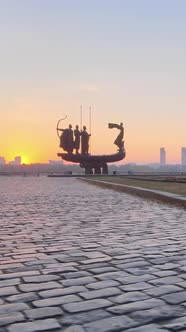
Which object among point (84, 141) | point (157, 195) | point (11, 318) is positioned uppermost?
point (84, 141)

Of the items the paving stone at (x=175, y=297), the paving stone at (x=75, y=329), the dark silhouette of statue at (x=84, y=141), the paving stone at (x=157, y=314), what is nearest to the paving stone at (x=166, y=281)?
the paving stone at (x=175, y=297)

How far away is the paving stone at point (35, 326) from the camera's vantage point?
2699mm

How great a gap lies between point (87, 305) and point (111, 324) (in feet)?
1.33

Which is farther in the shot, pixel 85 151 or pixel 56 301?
pixel 85 151

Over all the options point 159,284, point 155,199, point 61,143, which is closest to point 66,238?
point 159,284

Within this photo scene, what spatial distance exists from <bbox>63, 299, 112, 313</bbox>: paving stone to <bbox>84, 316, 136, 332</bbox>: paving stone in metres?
0.25

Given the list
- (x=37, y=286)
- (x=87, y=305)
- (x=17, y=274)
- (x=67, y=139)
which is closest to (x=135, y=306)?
(x=87, y=305)

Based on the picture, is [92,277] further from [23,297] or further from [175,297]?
[175,297]

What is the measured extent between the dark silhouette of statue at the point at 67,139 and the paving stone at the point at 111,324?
4183 cm

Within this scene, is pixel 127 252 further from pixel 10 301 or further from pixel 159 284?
pixel 10 301

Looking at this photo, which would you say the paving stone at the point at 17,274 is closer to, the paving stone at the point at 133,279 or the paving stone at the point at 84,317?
the paving stone at the point at 133,279

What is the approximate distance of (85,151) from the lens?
4612 centimetres

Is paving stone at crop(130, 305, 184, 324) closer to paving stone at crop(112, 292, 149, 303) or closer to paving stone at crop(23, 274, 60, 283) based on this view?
paving stone at crop(112, 292, 149, 303)

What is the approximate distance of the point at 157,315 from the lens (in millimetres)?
2953
